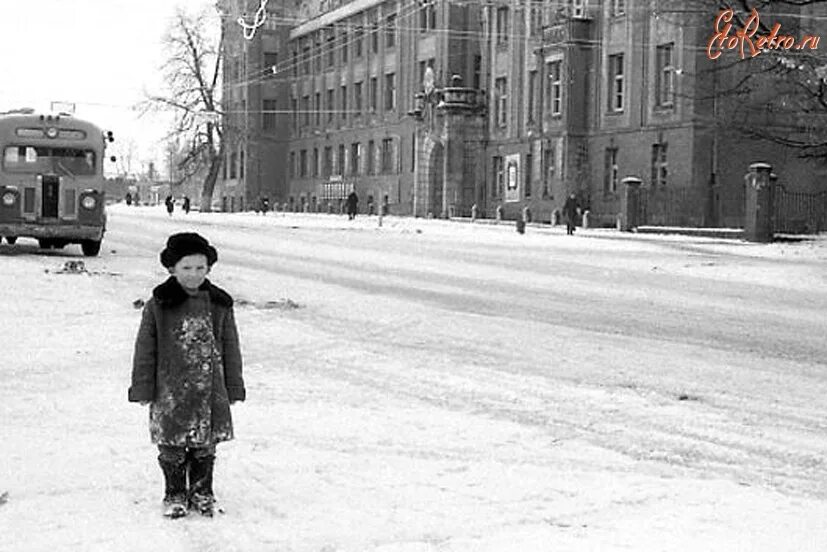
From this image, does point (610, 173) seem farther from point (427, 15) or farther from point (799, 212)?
point (427, 15)

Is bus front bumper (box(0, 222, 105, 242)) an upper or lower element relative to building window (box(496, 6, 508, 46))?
lower

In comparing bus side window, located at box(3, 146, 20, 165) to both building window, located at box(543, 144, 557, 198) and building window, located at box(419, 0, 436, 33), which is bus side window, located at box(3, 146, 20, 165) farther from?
building window, located at box(419, 0, 436, 33)

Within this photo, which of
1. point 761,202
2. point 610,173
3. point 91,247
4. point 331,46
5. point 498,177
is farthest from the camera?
point 331,46

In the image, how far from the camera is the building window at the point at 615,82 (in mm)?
53156

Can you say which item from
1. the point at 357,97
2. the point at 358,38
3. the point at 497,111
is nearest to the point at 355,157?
the point at 357,97

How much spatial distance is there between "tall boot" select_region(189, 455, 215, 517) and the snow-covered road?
136mm

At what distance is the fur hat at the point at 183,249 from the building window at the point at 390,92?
7028cm

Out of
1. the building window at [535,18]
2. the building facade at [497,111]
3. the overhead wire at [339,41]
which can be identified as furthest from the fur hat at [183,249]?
the building window at [535,18]

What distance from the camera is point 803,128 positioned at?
4588 centimetres

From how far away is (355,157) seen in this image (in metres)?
81.3

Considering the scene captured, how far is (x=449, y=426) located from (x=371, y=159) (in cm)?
7098

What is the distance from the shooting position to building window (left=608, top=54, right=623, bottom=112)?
174 feet

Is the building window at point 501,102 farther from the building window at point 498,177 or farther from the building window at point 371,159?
the building window at point 371,159

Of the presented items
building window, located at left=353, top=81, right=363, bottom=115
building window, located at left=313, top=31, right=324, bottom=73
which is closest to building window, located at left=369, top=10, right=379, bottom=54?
building window, located at left=353, top=81, right=363, bottom=115
